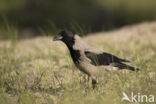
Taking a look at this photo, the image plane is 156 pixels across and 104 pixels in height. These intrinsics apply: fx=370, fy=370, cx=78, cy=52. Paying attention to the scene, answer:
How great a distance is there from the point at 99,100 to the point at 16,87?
1595mm

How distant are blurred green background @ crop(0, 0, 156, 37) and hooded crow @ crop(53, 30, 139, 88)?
28.6 feet

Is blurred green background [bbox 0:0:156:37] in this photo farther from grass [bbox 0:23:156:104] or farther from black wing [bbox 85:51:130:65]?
black wing [bbox 85:51:130:65]

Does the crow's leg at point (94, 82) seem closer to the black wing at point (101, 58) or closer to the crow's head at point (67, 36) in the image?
the black wing at point (101, 58)

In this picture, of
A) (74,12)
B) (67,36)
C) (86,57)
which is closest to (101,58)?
(86,57)

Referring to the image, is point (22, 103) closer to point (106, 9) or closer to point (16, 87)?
point (16, 87)

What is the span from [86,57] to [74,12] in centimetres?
1136

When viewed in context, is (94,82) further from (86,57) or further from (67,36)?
(67,36)

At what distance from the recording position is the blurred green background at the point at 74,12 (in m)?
15.4

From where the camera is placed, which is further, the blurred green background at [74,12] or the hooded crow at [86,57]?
the blurred green background at [74,12]

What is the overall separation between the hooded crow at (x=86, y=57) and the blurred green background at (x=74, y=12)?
28.6 ft

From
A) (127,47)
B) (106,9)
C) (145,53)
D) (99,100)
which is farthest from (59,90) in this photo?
(106,9)

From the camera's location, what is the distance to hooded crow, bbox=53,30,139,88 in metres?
5.68

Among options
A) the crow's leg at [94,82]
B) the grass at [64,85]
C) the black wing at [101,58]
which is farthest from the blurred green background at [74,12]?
the crow's leg at [94,82]

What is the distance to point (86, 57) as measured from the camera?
5695 mm
